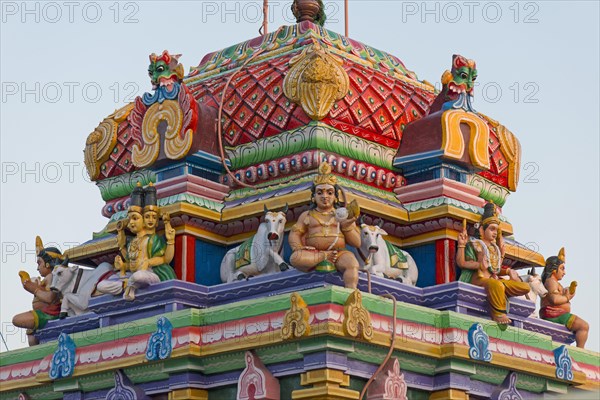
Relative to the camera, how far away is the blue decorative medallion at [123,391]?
2473 centimetres

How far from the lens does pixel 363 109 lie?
2647 centimetres

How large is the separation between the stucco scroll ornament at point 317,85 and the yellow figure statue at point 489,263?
2.80 meters

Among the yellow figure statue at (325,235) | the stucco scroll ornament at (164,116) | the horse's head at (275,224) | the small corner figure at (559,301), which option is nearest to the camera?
the yellow figure statue at (325,235)

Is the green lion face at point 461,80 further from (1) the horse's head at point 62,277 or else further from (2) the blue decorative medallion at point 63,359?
(2) the blue decorative medallion at point 63,359

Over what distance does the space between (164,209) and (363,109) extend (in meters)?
3.50

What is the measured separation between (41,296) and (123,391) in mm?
3136

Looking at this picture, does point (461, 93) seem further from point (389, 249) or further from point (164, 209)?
point (164, 209)

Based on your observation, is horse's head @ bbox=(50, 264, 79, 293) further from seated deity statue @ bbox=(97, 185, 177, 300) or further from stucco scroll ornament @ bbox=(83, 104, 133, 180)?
stucco scroll ornament @ bbox=(83, 104, 133, 180)

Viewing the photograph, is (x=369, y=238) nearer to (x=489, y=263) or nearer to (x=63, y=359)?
(x=489, y=263)

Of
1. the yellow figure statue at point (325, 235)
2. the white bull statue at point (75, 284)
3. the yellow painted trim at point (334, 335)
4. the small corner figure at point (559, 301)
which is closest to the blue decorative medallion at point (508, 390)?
the yellow painted trim at point (334, 335)

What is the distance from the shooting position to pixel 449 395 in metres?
24.1

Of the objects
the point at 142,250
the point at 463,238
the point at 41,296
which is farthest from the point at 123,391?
the point at 463,238

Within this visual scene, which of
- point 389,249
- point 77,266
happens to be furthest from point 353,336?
point 77,266

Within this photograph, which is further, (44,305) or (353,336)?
(44,305)
